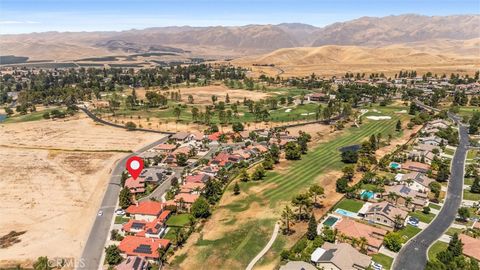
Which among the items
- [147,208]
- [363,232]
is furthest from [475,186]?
[147,208]

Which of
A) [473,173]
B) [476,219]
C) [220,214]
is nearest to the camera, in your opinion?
[476,219]

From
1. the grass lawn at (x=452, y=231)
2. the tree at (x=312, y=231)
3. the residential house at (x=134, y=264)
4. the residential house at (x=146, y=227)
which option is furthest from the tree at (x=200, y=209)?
the grass lawn at (x=452, y=231)

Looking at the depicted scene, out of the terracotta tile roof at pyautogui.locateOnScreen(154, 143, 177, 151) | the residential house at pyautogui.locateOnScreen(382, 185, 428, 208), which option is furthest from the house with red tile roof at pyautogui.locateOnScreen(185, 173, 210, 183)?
the residential house at pyautogui.locateOnScreen(382, 185, 428, 208)

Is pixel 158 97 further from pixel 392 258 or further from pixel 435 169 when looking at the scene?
pixel 392 258

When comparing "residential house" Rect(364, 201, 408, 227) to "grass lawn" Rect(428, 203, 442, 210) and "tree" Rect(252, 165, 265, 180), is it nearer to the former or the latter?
"grass lawn" Rect(428, 203, 442, 210)

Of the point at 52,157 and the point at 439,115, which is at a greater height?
the point at 439,115

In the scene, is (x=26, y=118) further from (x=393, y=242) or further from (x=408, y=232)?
(x=393, y=242)

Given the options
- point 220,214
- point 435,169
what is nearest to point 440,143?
point 435,169
